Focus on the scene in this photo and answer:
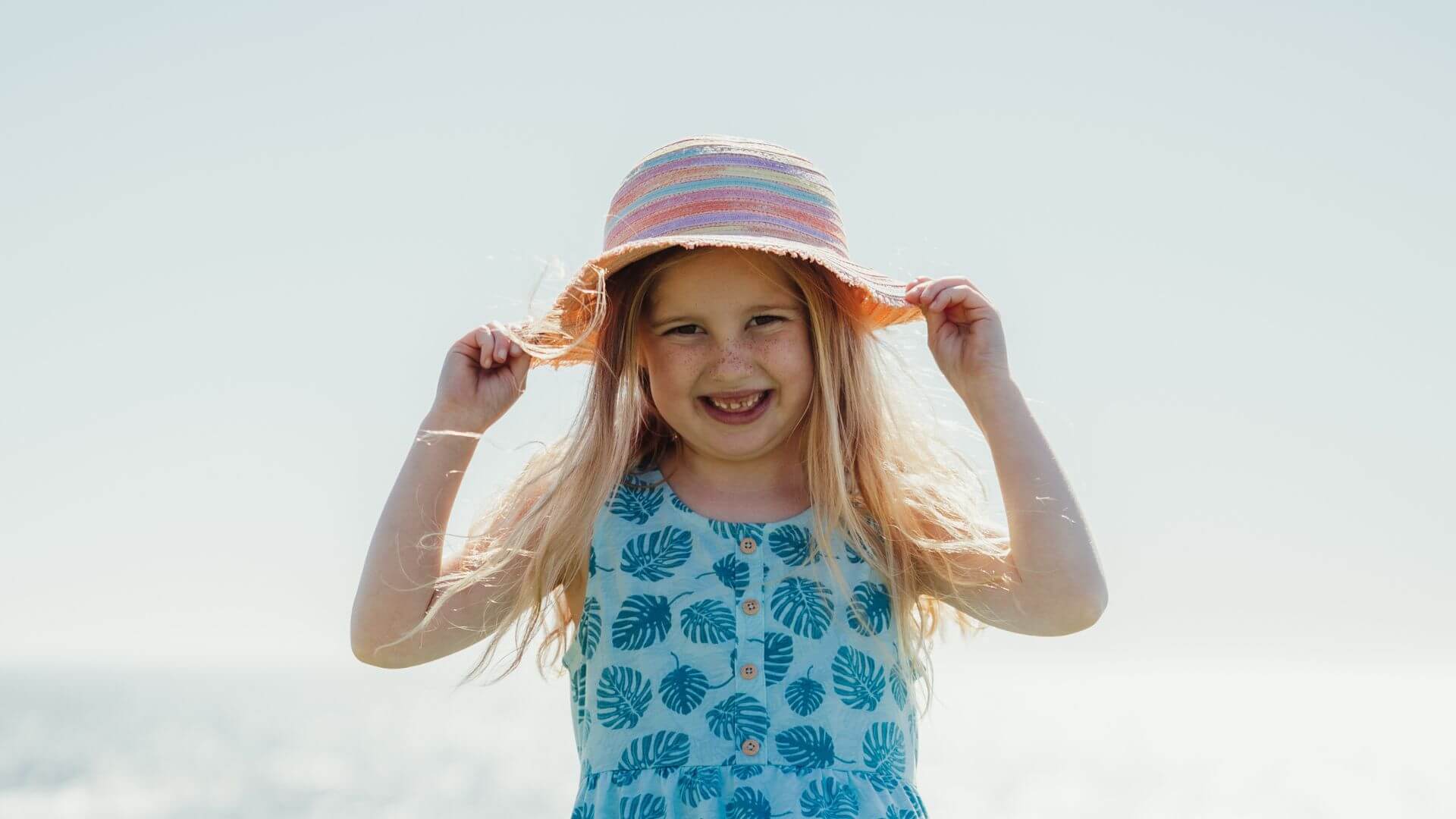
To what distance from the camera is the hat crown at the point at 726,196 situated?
2.81 meters

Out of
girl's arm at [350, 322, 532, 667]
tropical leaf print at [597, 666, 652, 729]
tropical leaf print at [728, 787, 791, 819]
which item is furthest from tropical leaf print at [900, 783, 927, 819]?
girl's arm at [350, 322, 532, 667]

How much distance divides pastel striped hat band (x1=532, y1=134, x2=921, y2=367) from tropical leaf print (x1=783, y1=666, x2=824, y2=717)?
2.55ft

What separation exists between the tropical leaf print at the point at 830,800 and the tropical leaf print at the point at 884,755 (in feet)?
0.22

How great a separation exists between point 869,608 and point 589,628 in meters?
0.56

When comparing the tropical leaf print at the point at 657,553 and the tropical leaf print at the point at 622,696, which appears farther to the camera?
the tropical leaf print at the point at 657,553

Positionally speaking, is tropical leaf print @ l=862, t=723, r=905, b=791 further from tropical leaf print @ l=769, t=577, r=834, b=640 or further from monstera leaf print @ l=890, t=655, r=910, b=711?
tropical leaf print @ l=769, t=577, r=834, b=640

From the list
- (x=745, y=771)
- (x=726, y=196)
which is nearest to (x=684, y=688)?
(x=745, y=771)

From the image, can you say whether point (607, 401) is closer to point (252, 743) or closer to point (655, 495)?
point (655, 495)

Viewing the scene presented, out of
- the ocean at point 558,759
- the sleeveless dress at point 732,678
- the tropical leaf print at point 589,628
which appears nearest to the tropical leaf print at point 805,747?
the sleeveless dress at point 732,678

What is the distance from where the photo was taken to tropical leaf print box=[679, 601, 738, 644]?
270cm

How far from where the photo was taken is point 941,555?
2818 mm

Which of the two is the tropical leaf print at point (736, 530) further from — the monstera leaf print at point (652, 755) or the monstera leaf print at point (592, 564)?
the monstera leaf print at point (652, 755)

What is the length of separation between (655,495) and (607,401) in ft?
0.77

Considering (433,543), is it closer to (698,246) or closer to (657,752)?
(657,752)
